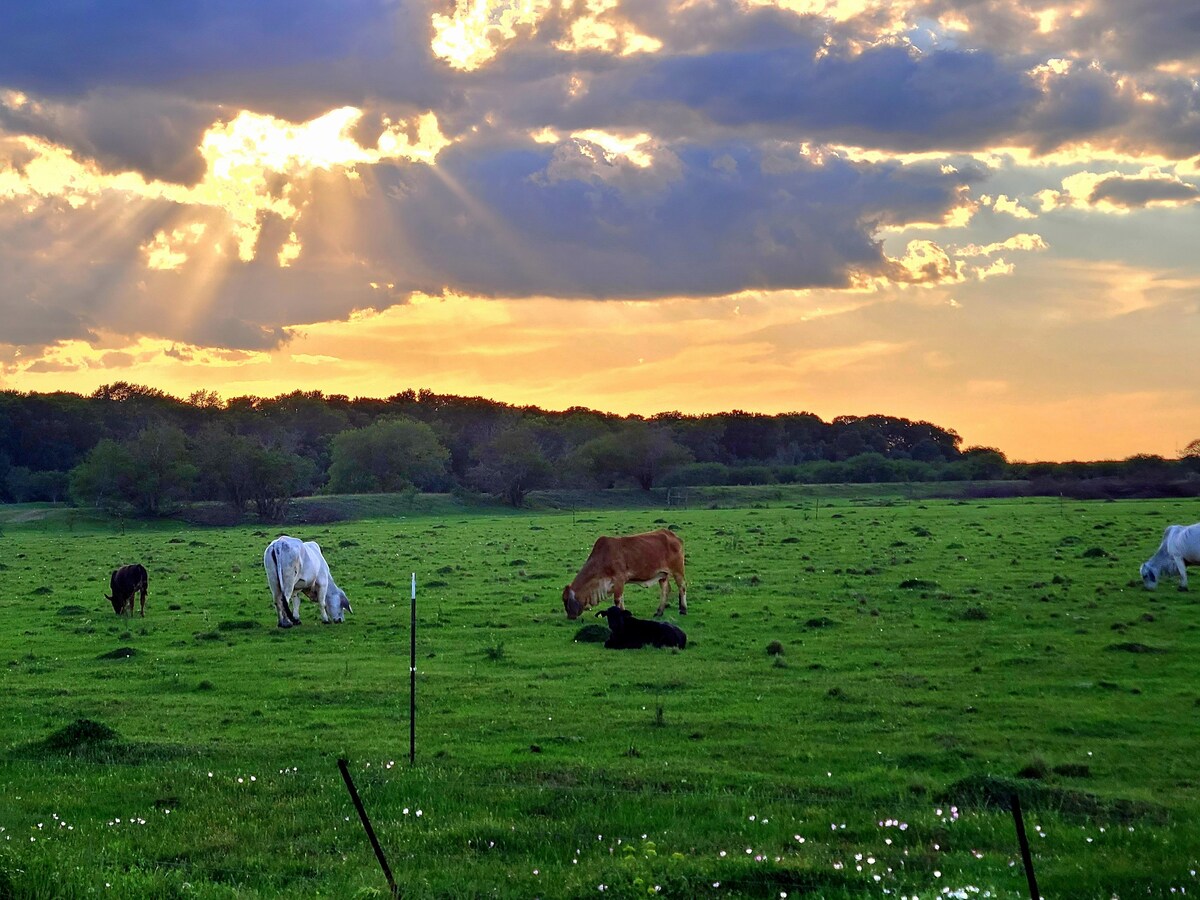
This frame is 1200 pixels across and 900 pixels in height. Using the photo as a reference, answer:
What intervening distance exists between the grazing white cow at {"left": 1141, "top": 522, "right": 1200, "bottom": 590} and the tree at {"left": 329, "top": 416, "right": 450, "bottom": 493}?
274 feet

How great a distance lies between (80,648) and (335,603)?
18.6ft

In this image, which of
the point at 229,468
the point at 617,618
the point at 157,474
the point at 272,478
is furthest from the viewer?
the point at 229,468

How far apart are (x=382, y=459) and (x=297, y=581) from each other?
276ft

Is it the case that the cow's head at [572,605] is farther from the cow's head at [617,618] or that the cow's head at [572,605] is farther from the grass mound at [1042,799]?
the grass mound at [1042,799]

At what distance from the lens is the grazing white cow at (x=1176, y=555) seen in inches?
1123

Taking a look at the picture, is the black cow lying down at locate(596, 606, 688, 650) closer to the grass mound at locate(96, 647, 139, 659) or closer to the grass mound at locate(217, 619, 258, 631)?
the grass mound at locate(217, 619, 258, 631)

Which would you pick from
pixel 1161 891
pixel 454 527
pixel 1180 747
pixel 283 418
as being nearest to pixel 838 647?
pixel 1180 747

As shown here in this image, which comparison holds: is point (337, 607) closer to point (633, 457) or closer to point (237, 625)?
point (237, 625)

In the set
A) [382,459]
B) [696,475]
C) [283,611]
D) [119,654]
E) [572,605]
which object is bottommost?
[119,654]

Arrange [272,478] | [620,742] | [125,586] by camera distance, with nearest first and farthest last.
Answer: [620,742] → [125,586] → [272,478]

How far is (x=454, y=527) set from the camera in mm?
65000

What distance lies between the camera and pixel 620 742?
14258 millimetres

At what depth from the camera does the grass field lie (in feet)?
29.2

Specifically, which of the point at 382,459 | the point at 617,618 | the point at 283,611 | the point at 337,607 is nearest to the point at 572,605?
the point at 617,618
